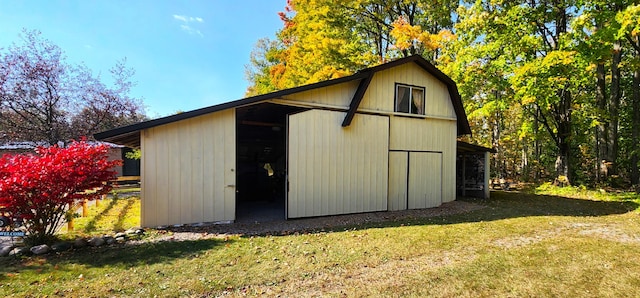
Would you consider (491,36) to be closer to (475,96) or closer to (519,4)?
(519,4)

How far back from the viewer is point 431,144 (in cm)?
925

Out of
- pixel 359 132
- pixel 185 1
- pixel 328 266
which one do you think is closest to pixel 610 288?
pixel 328 266

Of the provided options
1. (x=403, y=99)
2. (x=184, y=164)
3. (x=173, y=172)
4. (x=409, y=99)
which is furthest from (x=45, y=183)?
(x=409, y=99)

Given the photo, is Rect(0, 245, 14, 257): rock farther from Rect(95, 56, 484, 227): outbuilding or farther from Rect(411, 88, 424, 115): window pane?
Rect(411, 88, 424, 115): window pane

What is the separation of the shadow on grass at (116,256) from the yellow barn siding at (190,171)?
1.27 metres

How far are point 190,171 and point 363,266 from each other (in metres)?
4.36

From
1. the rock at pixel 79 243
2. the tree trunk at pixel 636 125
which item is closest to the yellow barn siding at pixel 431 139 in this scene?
the rock at pixel 79 243

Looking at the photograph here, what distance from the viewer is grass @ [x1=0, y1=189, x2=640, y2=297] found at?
11.1 feet

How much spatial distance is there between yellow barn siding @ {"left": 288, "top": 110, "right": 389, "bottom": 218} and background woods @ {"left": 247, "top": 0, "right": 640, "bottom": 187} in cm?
714

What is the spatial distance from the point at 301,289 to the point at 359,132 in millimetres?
5249

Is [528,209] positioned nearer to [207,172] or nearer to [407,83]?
[407,83]

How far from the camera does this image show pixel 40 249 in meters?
4.59

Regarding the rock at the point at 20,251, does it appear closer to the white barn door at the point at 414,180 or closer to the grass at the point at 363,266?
the grass at the point at 363,266

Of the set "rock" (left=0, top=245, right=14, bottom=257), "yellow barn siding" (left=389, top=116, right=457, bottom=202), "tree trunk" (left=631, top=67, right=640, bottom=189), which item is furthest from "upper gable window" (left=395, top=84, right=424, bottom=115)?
"tree trunk" (left=631, top=67, right=640, bottom=189)
